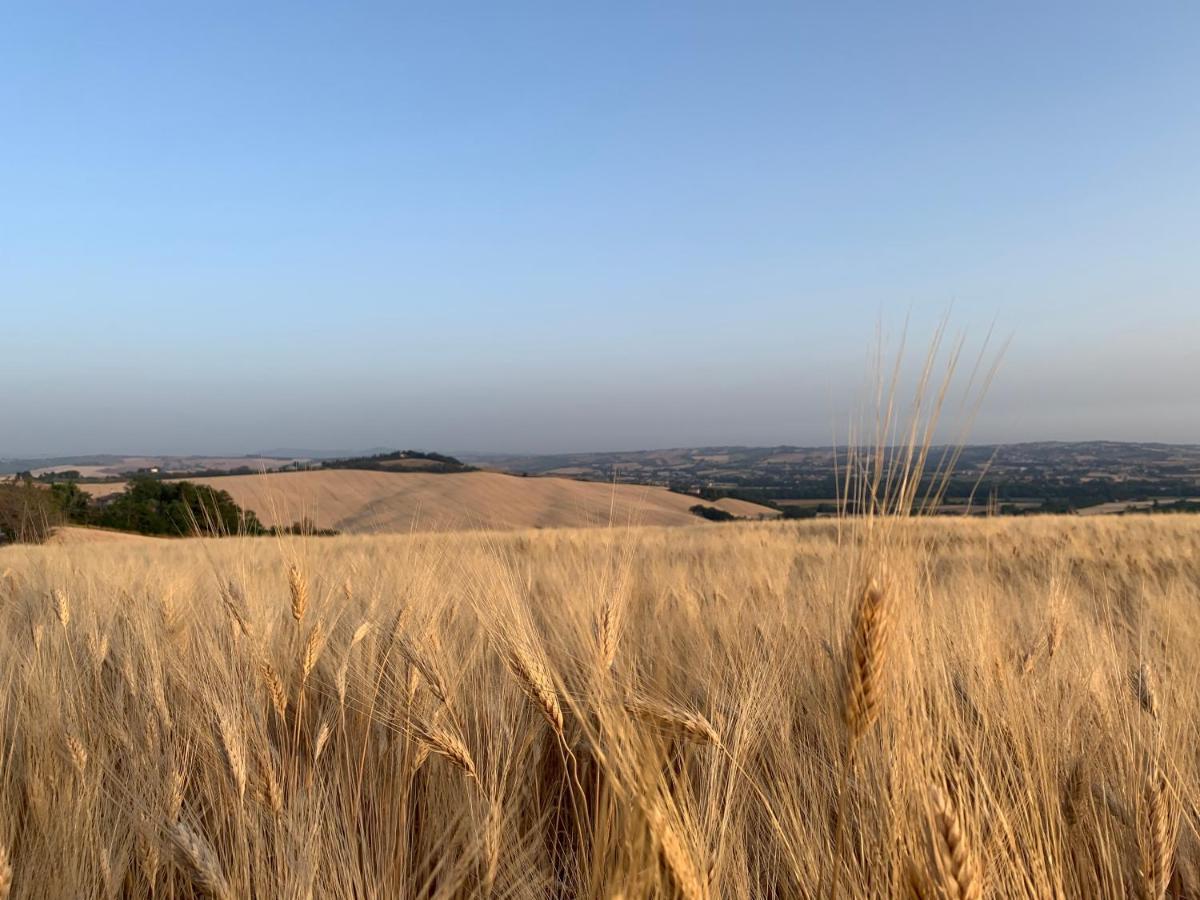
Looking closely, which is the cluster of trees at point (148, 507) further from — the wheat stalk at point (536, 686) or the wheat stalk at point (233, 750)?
the wheat stalk at point (536, 686)

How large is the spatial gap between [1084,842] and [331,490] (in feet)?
120

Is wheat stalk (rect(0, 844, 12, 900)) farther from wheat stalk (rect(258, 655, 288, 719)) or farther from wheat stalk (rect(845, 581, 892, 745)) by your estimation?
wheat stalk (rect(845, 581, 892, 745))

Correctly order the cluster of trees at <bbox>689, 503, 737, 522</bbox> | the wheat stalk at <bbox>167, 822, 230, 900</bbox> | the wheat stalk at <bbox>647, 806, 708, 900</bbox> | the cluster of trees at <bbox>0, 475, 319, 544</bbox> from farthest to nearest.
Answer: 1. the cluster of trees at <bbox>689, 503, 737, 522</bbox>
2. the cluster of trees at <bbox>0, 475, 319, 544</bbox>
3. the wheat stalk at <bbox>167, 822, 230, 900</bbox>
4. the wheat stalk at <bbox>647, 806, 708, 900</bbox>

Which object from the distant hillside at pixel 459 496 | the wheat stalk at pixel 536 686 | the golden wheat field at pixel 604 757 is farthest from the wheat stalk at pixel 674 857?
the distant hillside at pixel 459 496

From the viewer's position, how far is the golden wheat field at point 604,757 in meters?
1.13

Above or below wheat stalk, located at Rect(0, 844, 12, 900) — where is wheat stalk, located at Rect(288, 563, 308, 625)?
above

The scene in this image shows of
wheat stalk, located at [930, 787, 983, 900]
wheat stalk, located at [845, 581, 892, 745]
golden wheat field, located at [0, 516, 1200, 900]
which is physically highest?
wheat stalk, located at [845, 581, 892, 745]

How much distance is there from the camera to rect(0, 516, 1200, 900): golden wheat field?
1.13m

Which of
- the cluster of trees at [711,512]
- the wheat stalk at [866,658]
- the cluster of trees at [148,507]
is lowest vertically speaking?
the cluster of trees at [711,512]

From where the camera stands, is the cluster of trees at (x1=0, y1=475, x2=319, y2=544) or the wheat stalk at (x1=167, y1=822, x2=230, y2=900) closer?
the wheat stalk at (x1=167, y1=822, x2=230, y2=900)

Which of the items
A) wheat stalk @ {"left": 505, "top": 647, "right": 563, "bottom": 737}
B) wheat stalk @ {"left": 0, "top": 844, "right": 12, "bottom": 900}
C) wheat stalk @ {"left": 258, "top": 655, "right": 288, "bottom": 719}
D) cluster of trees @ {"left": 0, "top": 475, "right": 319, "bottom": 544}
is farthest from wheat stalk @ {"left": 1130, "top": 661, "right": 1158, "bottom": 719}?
cluster of trees @ {"left": 0, "top": 475, "right": 319, "bottom": 544}

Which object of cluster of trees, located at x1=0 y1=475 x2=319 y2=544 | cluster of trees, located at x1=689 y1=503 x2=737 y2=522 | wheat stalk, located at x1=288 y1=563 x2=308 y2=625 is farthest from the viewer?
cluster of trees, located at x1=689 y1=503 x2=737 y2=522

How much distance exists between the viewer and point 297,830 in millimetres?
1360

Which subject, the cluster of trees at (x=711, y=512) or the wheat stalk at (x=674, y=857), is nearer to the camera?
the wheat stalk at (x=674, y=857)
